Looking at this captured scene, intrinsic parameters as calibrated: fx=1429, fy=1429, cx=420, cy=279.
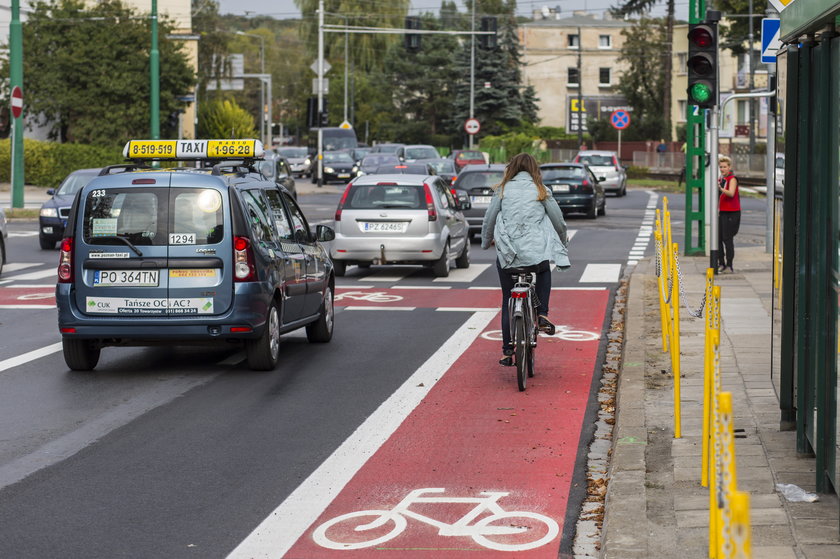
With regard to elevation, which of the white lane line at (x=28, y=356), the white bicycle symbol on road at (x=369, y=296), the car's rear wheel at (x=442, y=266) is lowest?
the white lane line at (x=28, y=356)

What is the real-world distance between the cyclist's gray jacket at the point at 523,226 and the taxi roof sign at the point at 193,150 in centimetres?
321

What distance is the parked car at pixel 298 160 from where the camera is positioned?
72188 millimetres

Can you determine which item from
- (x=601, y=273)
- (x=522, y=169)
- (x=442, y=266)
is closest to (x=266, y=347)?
(x=522, y=169)

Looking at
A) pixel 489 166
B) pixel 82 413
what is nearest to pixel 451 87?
pixel 489 166

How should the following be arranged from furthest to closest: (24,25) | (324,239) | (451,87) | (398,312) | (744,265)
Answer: (451,87) < (24,25) < (744,265) < (398,312) < (324,239)

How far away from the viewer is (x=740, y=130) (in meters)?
98.2

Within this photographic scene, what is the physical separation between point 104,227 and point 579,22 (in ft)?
402

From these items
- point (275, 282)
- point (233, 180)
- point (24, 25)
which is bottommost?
point (275, 282)

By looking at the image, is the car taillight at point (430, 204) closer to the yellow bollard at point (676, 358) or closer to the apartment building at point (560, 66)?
the yellow bollard at point (676, 358)

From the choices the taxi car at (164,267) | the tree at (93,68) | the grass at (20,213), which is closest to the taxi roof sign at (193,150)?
the taxi car at (164,267)

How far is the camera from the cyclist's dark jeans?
1099 centimetres

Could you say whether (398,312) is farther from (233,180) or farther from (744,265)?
(744,265)

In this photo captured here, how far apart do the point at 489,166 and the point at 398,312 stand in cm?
1365

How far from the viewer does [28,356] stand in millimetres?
12570
